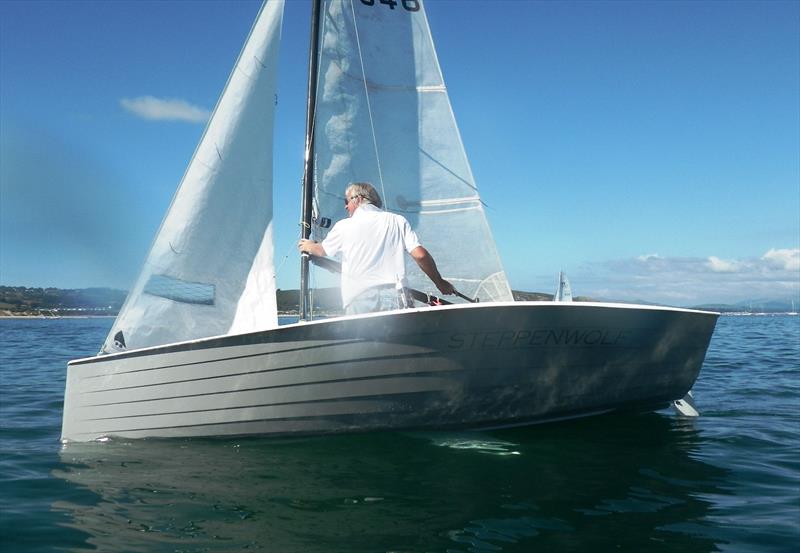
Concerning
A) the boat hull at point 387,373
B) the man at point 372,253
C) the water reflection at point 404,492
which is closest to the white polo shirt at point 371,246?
the man at point 372,253

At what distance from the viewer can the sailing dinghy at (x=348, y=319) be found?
573 centimetres

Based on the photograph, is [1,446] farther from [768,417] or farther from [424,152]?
[768,417]

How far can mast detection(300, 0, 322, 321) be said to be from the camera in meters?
7.30

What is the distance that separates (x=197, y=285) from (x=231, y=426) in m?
1.62

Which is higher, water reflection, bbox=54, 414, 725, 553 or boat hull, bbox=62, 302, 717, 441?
boat hull, bbox=62, 302, 717, 441

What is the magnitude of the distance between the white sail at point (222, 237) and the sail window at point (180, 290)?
1 centimetres

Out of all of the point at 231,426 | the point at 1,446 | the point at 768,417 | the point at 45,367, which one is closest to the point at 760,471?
the point at 768,417

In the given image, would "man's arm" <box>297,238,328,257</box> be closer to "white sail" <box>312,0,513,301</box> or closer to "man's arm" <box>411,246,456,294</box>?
"man's arm" <box>411,246,456,294</box>

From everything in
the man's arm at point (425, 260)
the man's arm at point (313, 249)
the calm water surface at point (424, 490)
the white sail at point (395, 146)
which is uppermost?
the white sail at point (395, 146)

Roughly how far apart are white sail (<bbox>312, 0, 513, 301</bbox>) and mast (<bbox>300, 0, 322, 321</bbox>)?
0.09 m

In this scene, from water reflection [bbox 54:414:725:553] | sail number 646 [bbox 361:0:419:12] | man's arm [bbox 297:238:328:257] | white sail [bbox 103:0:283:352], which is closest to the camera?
water reflection [bbox 54:414:725:553]

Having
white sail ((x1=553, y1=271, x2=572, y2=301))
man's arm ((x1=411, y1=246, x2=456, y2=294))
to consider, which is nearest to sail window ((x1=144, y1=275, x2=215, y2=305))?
man's arm ((x1=411, y1=246, x2=456, y2=294))

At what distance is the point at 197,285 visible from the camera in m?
6.83

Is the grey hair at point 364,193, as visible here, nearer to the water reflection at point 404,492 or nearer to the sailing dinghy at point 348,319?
the sailing dinghy at point 348,319
